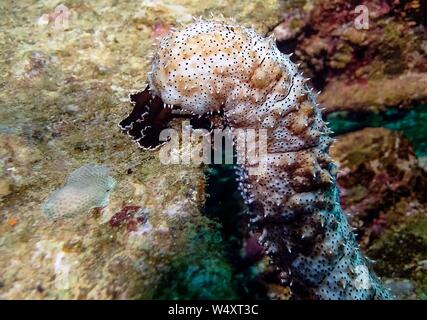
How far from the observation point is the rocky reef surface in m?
1.76

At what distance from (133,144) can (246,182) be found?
74cm

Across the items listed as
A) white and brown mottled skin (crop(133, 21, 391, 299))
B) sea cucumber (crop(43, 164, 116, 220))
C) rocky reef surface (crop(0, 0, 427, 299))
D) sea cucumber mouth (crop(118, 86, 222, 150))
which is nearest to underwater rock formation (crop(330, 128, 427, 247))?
rocky reef surface (crop(0, 0, 427, 299))

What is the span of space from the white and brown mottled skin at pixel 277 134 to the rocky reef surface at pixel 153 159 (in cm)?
34

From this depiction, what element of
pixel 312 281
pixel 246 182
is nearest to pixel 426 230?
pixel 312 281

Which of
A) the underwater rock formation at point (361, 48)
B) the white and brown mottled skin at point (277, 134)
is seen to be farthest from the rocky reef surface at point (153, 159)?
the white and brown mottled skin at point (277, 134)

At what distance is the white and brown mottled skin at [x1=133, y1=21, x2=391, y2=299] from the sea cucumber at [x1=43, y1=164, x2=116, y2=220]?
565 millimetres

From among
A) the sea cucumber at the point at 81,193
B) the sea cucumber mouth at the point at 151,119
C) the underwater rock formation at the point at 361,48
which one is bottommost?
the sea cucumber at the point at 81,193

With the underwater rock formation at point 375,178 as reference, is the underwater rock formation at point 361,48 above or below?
above

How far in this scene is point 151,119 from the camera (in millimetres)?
2164

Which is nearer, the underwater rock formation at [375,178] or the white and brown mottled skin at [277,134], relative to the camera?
the white and brown mottled skin at [277,134]

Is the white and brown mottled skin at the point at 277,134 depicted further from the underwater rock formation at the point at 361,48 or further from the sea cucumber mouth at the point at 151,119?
the underwater rock formation at the point at 361,48

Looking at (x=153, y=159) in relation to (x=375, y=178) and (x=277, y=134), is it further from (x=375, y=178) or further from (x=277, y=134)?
(x=375, y=178)

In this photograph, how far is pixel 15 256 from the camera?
179cm

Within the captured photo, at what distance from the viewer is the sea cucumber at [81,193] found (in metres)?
1.94
